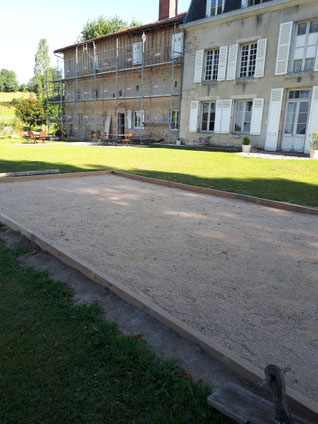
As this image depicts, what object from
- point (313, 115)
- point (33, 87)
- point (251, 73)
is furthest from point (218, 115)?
point (33, 87)

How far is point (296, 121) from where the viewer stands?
16281mm

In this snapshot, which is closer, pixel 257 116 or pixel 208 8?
pixel 257 116

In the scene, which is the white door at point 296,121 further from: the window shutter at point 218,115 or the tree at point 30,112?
the tree at point 30,112

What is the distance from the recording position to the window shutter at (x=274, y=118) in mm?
16578

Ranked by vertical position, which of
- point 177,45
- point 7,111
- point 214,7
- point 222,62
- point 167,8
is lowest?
point 7,111

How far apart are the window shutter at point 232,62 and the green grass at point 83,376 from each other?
731 inches

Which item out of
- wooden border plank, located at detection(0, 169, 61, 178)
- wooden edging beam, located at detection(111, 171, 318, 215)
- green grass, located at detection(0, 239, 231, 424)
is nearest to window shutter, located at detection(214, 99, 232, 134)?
wooden edging beam, located at detection(111, 171, 318, 215)

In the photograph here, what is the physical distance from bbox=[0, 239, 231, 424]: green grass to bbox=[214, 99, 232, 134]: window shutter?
1798 centimetres

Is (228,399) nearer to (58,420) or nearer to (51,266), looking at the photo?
(58,420)

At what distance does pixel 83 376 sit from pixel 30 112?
34.9 meters

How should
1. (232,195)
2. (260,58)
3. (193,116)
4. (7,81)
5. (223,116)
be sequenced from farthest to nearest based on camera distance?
1. (7,81)
2. (193,116)
3. (223,116)
4. (260,58)
5. (232,195)

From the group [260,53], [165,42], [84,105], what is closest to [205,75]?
[260,53]

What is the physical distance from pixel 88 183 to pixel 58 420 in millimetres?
6332

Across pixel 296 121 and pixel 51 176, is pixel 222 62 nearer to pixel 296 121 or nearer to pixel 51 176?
pixel 296 121
